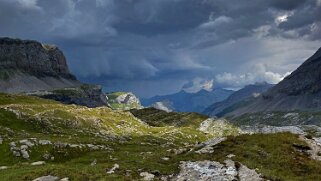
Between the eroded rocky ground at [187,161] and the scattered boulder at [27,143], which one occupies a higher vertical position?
the scattered boulder at [27,143]

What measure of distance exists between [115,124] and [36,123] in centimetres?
5565

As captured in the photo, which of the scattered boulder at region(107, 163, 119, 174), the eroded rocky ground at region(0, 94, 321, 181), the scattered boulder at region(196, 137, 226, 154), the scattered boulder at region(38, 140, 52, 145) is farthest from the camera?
the scattered boulder at region(38, 140, 52, 145)

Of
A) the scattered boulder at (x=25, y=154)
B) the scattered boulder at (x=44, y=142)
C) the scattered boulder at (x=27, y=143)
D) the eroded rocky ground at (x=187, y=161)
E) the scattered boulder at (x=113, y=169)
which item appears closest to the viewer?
the eroded rocky ground at (x=187, y=161)

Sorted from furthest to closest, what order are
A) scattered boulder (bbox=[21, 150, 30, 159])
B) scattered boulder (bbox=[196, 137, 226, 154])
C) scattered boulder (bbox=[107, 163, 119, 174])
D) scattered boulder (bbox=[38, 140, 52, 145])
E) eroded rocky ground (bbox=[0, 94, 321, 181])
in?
scattered boulder (bbox=[38, 140, 52, 145]) < scattered boulder (bbox=[21, 150, 30, 159]) < scattered boulder (bbox=[196, 137, 226, 154]) < scattered boulder (bbox=[107, 163, 119, 174]) < eroded rocky ground (bbox=[0, 94, 321, 181])

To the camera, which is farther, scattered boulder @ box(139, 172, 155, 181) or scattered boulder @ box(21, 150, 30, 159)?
scattered boulder @ box(21, 150, 30, 159)

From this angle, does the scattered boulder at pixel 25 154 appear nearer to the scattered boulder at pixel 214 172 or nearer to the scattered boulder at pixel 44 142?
the scattered boulder at pixel 44 142

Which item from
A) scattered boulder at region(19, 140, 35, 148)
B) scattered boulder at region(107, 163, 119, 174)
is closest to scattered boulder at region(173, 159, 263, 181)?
scattered boulder at region(107, 163, 119, 174)

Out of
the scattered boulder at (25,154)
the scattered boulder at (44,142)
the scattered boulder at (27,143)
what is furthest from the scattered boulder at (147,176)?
the scattered boulder at (44,142)

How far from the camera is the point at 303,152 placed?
53031mm

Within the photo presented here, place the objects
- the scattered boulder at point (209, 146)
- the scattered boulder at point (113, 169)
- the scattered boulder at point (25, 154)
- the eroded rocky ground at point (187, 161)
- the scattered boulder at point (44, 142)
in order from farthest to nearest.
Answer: the scattered boulder at point (44, 142) → the scattered boulder at point (25, 154) → the scattered boulder at point (209, 146) → the scattered boulder at point (113, 169) → the eroded rocky ground at point (187, 161)

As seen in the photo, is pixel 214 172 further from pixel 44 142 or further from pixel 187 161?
pixel 44 142

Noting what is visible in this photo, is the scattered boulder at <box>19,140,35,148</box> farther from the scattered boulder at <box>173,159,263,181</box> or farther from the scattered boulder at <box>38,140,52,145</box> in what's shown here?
the scattered boulder at <box>173,159,263,181</box>

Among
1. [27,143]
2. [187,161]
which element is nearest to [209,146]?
[187,161]

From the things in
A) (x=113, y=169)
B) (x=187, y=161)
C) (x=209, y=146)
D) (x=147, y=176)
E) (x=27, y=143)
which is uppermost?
(x=27, y=143)
